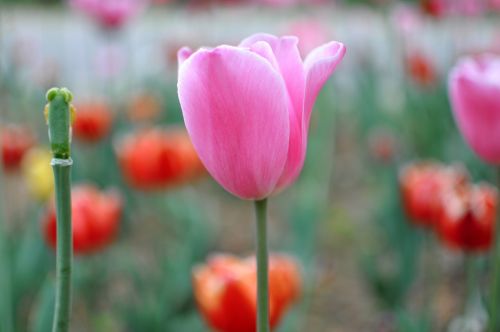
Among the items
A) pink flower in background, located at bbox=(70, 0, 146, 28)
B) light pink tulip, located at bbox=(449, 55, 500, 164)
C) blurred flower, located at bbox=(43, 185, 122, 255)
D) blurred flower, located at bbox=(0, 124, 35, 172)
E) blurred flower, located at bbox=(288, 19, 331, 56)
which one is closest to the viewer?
light pink tulip, located at bbox=(449, 55, 500, 164)

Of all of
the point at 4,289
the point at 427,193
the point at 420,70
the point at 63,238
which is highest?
the point at 420,70

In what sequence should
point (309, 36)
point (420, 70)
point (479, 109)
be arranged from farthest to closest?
point (309, 36) → point (420, 70) → point (479, 109)

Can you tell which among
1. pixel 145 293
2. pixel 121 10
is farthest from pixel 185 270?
pixel 121 10

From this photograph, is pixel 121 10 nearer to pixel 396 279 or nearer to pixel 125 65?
pixel 396 279

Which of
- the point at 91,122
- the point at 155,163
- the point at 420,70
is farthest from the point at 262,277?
the point at 420,70

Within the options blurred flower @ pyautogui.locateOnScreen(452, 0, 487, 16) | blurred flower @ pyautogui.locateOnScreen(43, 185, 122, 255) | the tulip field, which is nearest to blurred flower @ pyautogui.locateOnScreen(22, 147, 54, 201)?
the tulip field

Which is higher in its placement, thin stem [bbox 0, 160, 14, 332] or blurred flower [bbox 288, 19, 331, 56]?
blurred flower [bbox 288, 19, 331, 56]

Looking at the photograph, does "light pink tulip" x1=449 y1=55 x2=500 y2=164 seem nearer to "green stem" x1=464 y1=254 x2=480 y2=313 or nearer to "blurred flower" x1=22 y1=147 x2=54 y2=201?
"green stem" x1=464 y1=254 x2=480 y2=313

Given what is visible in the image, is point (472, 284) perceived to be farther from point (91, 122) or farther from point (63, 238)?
point (91, 122)
